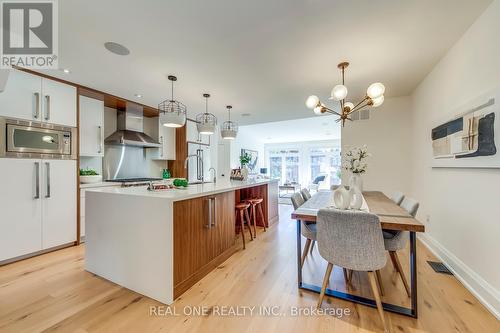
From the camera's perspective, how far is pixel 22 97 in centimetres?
265

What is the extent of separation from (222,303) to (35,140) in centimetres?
318

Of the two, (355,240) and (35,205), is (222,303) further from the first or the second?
(35,205)

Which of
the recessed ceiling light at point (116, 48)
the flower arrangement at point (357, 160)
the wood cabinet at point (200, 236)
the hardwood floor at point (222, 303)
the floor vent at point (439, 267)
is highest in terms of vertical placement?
the recessed ceiling light at point (116, 48)

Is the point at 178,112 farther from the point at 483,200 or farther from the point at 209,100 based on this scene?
the point at 483,200

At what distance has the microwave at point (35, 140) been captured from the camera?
252cm

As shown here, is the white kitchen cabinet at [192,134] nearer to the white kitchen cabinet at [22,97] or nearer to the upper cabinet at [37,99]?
the upper cabinet at [37,99]

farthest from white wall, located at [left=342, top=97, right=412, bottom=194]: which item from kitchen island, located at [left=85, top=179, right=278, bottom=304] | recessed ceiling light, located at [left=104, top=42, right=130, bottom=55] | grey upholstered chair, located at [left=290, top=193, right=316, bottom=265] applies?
recessed ceiling light, located at [left=104, top=42, right=130, bottom=55]

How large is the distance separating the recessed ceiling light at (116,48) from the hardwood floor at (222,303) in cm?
246

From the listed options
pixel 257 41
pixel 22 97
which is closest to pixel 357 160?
pixel 257 41

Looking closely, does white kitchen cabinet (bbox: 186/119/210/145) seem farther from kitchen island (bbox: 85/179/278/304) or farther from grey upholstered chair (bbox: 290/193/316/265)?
grey upholstered chair (bbox: 290/193/316/265)

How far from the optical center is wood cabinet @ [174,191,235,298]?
1876 millimetres

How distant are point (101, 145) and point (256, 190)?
2.90m

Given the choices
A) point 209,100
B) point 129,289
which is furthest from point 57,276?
point 209,100

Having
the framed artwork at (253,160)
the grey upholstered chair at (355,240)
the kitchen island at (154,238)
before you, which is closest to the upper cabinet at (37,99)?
the kitchen island at (154,238)
